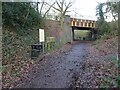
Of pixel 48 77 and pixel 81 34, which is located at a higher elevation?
pixel 81 34

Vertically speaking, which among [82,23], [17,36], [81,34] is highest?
[82,23]

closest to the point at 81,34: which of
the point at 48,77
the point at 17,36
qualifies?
the point at 17,36

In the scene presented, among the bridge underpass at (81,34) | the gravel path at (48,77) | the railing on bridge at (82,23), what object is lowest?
the gravel path at (48,77)

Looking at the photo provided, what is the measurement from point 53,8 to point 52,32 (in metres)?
1.90

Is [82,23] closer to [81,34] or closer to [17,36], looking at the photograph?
[81,34]

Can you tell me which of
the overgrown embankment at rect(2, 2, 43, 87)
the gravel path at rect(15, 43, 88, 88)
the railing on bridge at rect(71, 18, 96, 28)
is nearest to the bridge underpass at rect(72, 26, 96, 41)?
the railing on bridge at rect(71, 18, 96, 28)

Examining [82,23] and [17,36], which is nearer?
[17,36]

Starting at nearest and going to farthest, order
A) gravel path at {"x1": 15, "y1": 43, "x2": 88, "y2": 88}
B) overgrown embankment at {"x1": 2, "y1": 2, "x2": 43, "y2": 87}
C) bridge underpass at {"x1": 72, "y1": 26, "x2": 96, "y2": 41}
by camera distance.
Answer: gravel path at {"x1": 15, "y1": 43, "x2": 88, "y2": 88}, overgrown embankment at {"x1": 2, "y1": 2, "x2": 43, "y2": 87}, bridge underpass at {"x1": 72, "y1": 26, "x2": 96, "y2": 41}

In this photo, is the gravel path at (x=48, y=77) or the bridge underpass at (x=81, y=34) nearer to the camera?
the gravel path at (x=48, y=77)

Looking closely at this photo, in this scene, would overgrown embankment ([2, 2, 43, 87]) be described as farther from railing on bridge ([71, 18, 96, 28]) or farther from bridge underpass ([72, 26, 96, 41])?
bridge underpass ([72, 26, 96, 41])

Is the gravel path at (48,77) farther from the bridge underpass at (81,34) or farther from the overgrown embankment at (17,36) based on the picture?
the bridge underpass at (81,34)

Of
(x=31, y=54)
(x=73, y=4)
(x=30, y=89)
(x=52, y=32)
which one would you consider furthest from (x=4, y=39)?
(x=73, y=4)

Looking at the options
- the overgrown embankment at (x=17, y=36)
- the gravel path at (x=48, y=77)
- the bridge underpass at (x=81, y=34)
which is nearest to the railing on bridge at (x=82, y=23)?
the bridge underpass at (x=81, y=34)

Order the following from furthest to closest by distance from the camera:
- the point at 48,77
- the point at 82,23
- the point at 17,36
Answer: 1. the point at 82,23
2. the point at 17,36
3. the point at 48,77
